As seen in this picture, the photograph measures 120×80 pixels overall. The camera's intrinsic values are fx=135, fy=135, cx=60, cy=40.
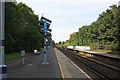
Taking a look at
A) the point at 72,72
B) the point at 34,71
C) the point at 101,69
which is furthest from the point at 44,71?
the point at 101,69

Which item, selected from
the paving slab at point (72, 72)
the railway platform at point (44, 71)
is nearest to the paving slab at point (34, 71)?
the railway platform at point (44, 71)

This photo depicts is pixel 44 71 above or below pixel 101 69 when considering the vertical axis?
above

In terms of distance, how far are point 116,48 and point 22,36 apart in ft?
87.1

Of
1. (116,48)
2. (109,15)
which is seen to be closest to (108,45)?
(116,48)

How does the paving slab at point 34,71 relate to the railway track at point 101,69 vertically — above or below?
above

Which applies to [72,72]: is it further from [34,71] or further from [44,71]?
[34,71]

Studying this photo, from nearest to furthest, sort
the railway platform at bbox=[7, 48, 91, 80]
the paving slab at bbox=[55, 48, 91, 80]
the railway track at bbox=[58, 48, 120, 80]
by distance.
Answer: the railway platform at bbox=[7, 48, 91, 80] < the paving slab at bbox=[55, 48, 91, 80] < the railway track at bbox=[58, 48, 120, 80]

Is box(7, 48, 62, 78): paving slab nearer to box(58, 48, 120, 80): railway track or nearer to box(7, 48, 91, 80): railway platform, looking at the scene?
box(7, 48, 91, 80): railway platform

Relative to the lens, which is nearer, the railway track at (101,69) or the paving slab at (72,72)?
the paving slab at (72,72)

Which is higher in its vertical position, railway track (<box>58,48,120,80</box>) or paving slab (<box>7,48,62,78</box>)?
paving slab (<box>7,48,62,78</box>)

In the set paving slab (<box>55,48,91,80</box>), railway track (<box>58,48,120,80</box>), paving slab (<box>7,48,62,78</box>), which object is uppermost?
paving slab (<box>7,48,62,78</box>)

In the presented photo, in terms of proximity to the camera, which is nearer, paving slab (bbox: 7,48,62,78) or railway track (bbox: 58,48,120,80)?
paving slab (bbox: 7,48,62,78)

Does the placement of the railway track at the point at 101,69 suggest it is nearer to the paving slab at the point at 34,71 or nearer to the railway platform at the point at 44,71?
the railway platform at the point at 44,71

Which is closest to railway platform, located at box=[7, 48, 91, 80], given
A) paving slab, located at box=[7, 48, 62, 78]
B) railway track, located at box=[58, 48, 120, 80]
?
paving slab, located at box=[7, 48, 62, 78]
